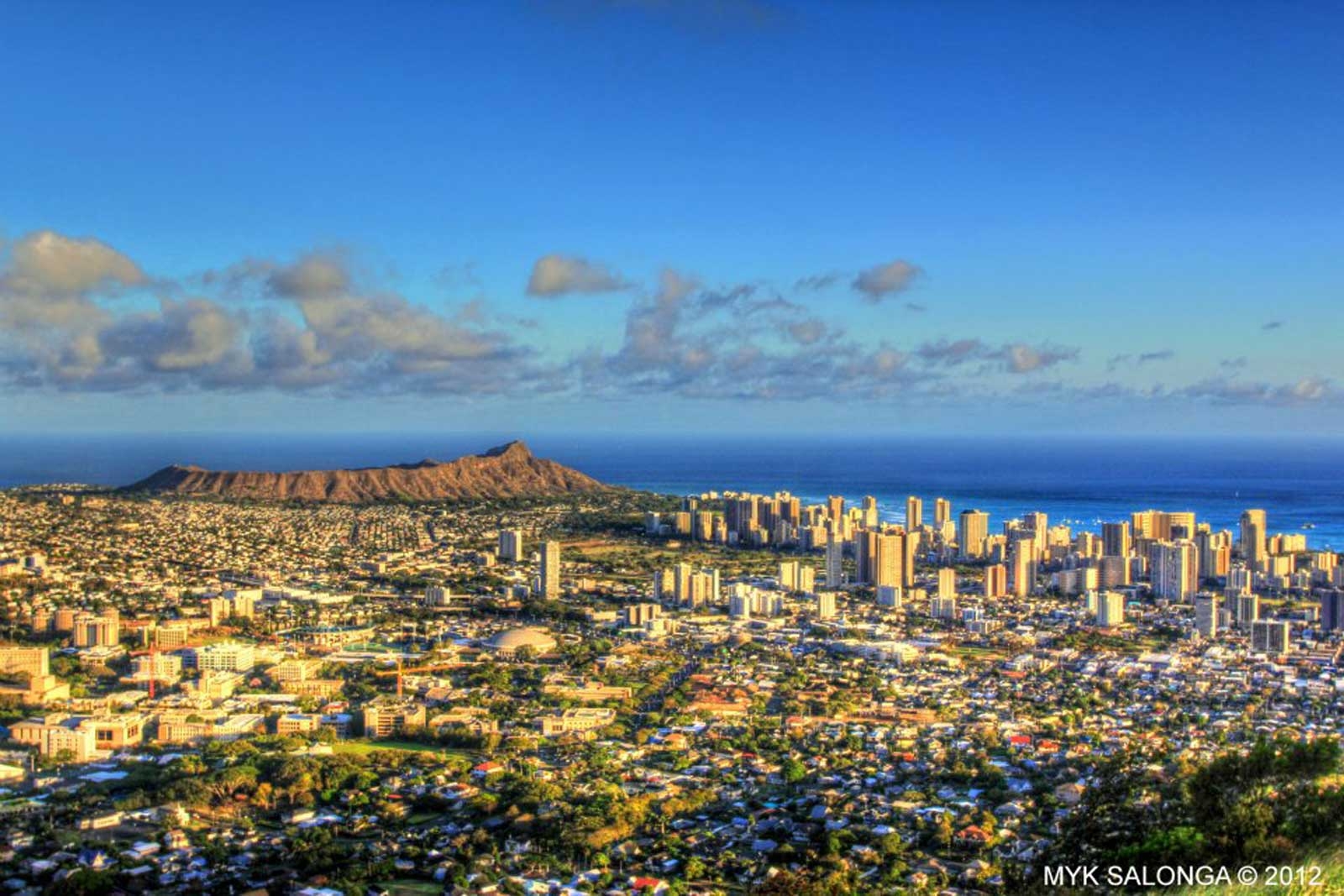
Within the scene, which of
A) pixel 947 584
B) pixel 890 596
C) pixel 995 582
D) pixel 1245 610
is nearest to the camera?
pixel 1245 610

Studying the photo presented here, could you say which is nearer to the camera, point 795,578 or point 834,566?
point 795,578

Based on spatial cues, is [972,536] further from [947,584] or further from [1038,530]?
[947,584]

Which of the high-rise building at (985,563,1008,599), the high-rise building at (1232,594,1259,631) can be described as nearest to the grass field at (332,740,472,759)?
the high-rise building at (1232,594,1259,631)

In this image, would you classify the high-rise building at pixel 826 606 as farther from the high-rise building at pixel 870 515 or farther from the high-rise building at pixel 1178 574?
the high-rise building at pixel 870 515

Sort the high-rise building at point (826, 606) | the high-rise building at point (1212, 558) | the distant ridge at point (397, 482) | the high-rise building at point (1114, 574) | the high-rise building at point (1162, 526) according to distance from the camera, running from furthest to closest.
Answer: the distant ridge at point (397, 482) → the high-rise building at point (1162, 526) → the high-rise building at point (1212, 558) → the high-rise building at point (1114, 574) → the high-rise building at point (826, 606)

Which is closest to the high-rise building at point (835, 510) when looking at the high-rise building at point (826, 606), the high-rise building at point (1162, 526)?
the high-rise building at point (1162, 526)

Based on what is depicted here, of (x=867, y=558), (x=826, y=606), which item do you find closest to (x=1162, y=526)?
(x=867, y=558)

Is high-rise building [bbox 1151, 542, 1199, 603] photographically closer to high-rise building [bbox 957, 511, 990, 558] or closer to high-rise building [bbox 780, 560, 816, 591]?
high-rise building [bbox 957, 511, 990, 558]
